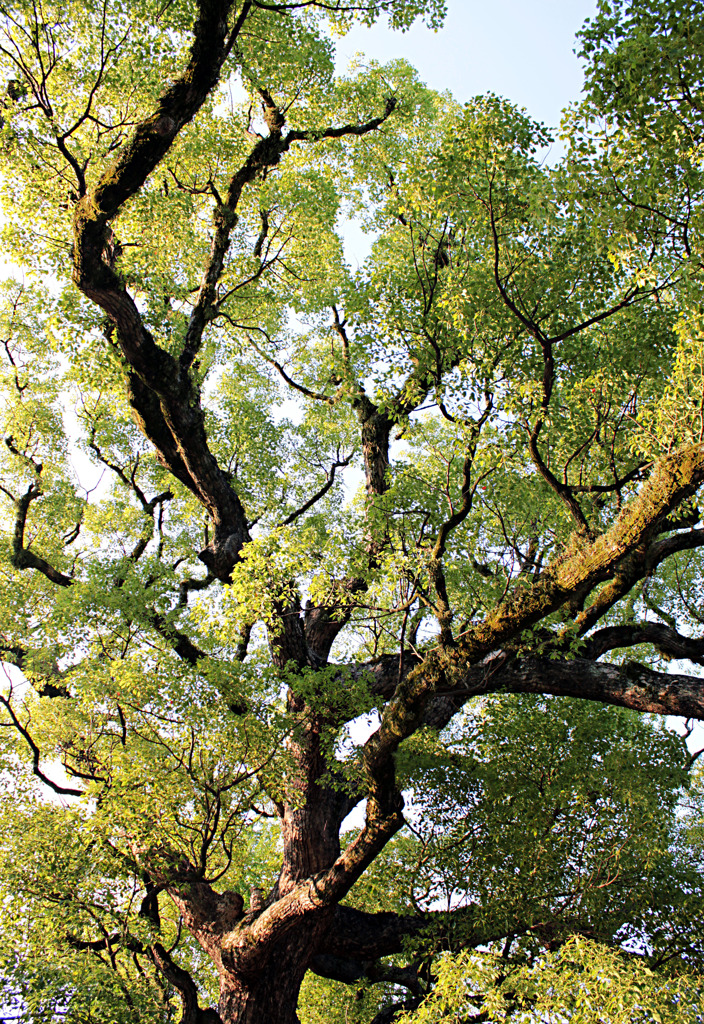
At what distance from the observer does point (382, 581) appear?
777 cm

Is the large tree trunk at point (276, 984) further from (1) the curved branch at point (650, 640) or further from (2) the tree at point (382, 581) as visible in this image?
(1) the curved branch at point (650, 640)

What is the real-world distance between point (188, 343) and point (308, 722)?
5889mm

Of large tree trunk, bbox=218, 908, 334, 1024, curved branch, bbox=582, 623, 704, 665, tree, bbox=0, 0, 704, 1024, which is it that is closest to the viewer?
tree, bbox=0, 0, 704, 1024

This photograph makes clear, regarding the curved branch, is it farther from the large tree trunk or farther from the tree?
the large tree trunk

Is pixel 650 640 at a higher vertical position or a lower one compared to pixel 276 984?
higher

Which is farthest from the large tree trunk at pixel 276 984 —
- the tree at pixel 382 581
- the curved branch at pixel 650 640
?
the curved branch at pixel 650 640

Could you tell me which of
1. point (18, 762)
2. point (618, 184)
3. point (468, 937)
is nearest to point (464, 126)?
point (618, 184)

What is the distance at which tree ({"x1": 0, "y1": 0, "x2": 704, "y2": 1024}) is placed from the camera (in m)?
5.98

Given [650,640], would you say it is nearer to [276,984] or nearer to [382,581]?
[382,581]

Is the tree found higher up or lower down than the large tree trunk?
higher up

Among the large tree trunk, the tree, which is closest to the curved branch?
the tree

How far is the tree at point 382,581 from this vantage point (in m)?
5.98

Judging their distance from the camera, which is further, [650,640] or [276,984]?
[276,984]

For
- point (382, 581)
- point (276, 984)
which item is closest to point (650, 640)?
point (382, 581)
